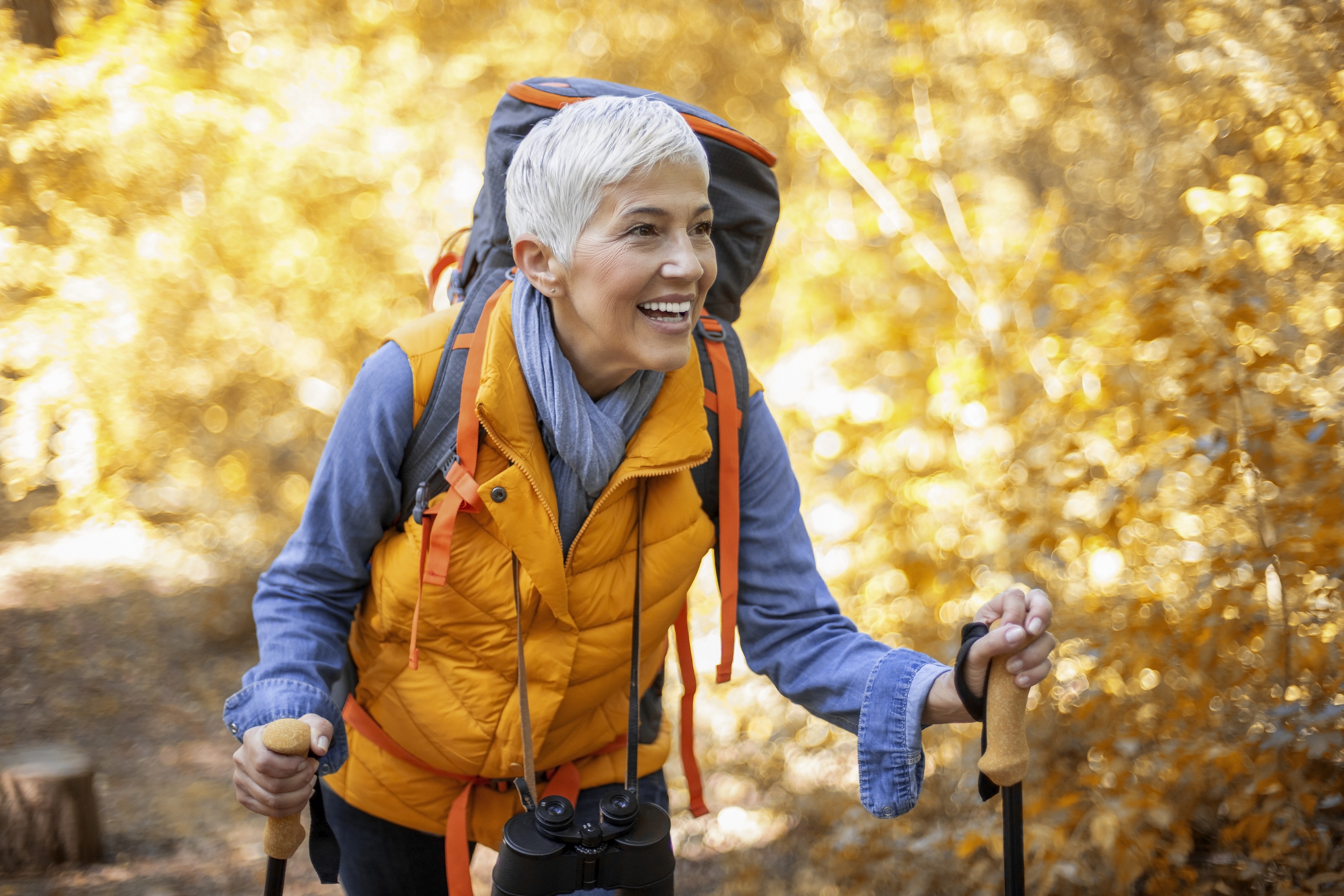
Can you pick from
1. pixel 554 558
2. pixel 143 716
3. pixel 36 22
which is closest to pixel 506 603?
pixel 554 558

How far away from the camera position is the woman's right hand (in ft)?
4.66

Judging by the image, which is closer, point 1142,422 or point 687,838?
point 1142,422

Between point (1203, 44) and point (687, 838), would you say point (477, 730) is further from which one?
point (1203, 44)

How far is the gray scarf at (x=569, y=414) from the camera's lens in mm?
1621

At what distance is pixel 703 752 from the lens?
465 centimetres

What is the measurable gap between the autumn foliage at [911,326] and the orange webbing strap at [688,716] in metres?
1.48

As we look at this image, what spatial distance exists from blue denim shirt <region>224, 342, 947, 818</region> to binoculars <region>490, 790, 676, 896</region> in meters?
0.32

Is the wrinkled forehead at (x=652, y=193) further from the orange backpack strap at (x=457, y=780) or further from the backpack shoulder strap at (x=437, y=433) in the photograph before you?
the orange backpack strap at (x=457, y=780)

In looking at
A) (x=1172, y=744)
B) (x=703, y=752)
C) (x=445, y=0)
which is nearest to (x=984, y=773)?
(x=1172, y=744)

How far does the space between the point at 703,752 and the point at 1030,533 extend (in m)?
1.98

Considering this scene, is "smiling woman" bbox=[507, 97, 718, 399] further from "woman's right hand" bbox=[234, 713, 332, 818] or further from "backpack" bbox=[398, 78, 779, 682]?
"woman's right hand" bbox=[234, 713, 332, 818]

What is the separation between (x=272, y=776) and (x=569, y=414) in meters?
0.70

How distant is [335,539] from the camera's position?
1663mm

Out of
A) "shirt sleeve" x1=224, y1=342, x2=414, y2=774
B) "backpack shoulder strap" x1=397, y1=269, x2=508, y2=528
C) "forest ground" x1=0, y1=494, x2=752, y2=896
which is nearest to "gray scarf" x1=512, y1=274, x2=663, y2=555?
"backpack shoulder strap" x1=397, y1=269, x2=508, y2=528
